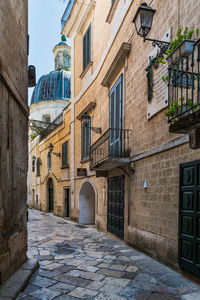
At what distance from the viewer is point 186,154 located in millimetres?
5031

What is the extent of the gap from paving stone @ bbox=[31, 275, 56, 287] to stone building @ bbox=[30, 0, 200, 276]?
238 centimetres

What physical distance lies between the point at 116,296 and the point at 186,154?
2.71m

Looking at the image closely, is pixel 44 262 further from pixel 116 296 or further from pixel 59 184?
pixel 59 184

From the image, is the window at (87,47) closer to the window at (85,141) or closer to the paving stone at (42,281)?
the window at (85,141)

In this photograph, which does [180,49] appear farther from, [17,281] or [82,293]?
[17,281]

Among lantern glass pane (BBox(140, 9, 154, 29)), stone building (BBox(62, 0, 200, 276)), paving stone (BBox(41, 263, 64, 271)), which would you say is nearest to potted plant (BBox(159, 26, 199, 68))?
stone building (BBox(62, 0, 200, 276))

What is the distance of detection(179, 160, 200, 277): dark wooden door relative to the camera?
15.2 ft

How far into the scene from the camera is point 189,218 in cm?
483

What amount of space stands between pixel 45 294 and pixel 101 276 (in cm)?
118

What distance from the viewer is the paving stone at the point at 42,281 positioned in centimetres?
461

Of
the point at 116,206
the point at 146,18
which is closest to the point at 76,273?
the point at 116,206

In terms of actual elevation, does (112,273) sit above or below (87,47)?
below

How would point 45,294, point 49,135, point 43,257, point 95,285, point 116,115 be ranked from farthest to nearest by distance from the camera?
1. point 49,135
2. point 116,115
3. point 43,257
4. point 95,285
5. point 45,294

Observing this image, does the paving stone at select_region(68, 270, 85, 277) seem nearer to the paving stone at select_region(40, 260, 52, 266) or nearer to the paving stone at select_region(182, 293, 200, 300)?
the paving stone at select_region(40, 260, 52, 266)
